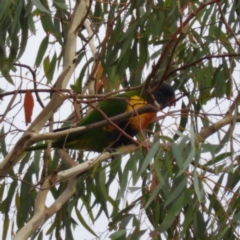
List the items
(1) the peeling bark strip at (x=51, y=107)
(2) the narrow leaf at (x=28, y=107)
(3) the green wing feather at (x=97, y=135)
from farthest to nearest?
1. (3) the green wing feather at (x=97, y=135)
2. (1) the peeling bark strip at (x=51, y=107)
3. (2) the narrow leaf at (x=28, y=107)

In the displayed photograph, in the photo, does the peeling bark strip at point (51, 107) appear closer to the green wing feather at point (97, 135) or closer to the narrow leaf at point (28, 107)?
the narrow leaf at point (28, 107)

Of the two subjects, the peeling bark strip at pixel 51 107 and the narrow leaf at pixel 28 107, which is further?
the peeling bark strip at pixel 51 107

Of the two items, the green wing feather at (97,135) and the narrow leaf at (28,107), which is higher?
the green wing feather at (97,135)

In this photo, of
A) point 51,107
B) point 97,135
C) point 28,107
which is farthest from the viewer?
point 97,135

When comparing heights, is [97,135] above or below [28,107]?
above

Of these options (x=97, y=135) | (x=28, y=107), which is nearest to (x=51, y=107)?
(x=28, y=107)

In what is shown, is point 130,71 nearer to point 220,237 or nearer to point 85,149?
point 85,149

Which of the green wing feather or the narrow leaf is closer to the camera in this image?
the narrow leaf

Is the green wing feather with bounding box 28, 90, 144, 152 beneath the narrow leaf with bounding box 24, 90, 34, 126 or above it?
above

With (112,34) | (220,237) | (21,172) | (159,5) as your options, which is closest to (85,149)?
(21,172)

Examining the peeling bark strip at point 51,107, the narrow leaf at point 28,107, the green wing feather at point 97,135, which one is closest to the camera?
the narrow leaf at point 28,107

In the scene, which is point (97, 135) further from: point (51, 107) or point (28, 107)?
point (28, 107)

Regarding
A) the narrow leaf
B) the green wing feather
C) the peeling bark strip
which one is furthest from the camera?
the green wing feather

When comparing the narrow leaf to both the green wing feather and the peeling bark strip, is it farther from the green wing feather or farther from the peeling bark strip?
the green wing feather
